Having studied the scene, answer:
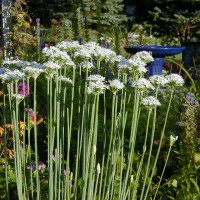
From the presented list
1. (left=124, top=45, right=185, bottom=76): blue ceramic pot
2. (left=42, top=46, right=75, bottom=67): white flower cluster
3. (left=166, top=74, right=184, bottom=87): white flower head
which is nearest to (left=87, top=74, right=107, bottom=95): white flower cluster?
(left=42, top=46, right=75, bottom=67): white flower cluster

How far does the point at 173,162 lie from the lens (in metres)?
3.21

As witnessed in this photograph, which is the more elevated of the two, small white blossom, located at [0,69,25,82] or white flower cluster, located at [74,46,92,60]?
white flower cluster, located at [74,46,92,60]

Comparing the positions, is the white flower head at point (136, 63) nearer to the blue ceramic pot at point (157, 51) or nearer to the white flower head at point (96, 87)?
the white flower head at point (96, 87)

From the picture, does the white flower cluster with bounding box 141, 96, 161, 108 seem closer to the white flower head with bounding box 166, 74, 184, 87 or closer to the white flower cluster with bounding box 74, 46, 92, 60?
the white flower head with bounding box 166, 74, 184, 87

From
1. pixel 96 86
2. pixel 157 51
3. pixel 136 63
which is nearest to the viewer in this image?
pixel 96 86

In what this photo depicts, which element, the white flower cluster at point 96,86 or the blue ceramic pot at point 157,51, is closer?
the white flower cluster at point 96,86

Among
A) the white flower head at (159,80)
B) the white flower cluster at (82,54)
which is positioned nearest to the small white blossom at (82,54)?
the white flower cluster at (82,54)

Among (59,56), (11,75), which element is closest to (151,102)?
(59,56)

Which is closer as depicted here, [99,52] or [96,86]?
[96,86]

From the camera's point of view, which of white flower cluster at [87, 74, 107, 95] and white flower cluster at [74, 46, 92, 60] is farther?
white flower cluster at [74, 46, 92, 60]

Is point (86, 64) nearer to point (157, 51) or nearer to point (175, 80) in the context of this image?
point (175, 80)

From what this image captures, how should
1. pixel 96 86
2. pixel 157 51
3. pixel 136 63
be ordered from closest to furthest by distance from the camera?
pixel 96 86 → pixel 136 63 → pixel 157 51

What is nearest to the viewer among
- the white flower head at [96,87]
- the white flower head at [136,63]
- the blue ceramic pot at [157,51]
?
the white flower head at [96,87]

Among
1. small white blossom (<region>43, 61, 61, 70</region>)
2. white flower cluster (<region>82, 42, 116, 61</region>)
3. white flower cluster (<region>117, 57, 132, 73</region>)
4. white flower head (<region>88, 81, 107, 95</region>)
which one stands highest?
white flower cluster (<region>82, 42, 116, 61</region>)
